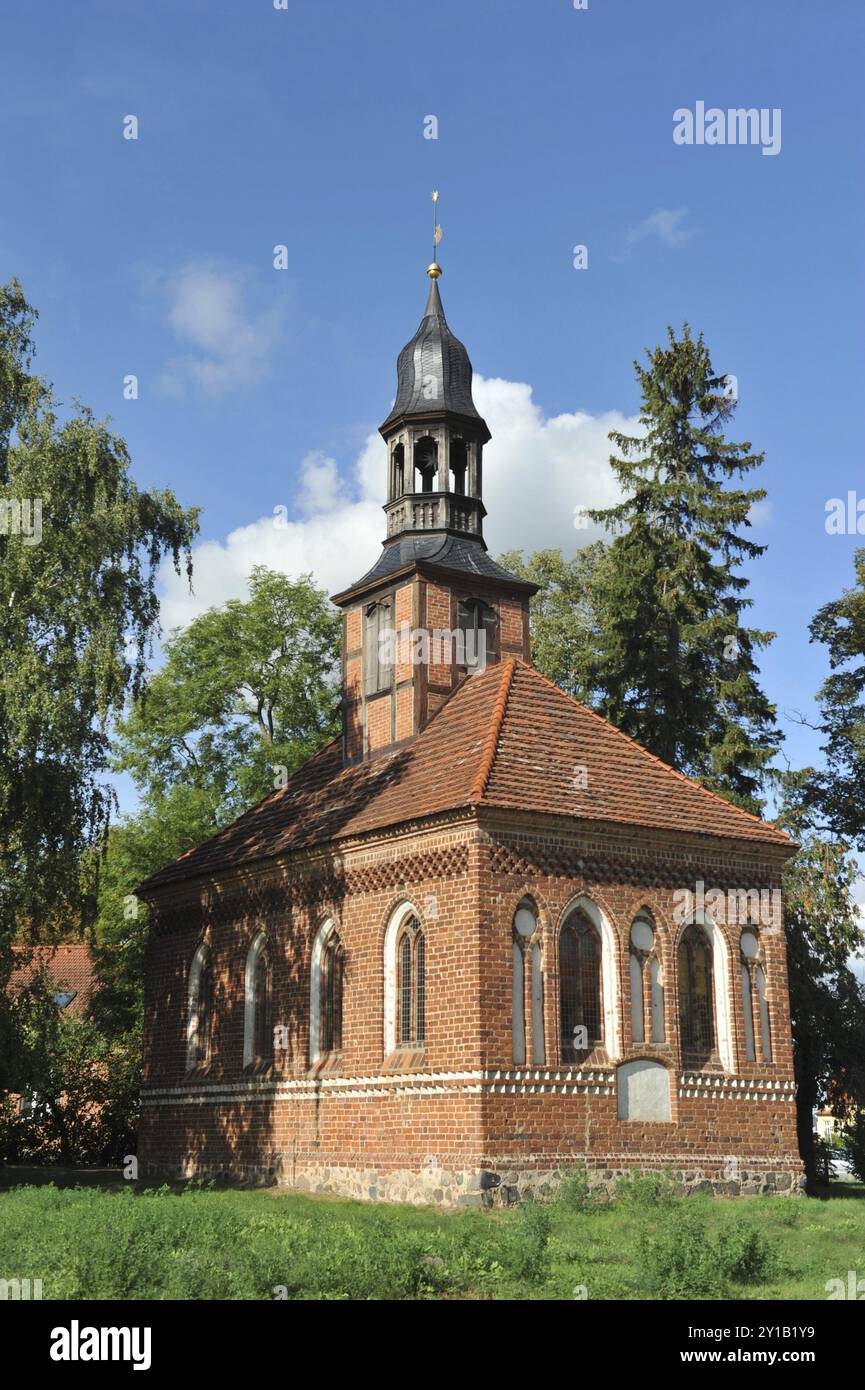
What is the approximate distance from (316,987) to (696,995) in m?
6.16

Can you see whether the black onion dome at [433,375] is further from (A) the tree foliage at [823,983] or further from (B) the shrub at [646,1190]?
(B) the shrub at [646,1190]

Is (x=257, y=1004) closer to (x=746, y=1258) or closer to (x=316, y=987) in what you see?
(x=316, y=987)

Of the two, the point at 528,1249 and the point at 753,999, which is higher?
the point at 753,999

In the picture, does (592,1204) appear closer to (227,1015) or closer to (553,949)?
(553,949)

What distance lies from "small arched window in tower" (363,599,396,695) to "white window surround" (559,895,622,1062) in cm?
668

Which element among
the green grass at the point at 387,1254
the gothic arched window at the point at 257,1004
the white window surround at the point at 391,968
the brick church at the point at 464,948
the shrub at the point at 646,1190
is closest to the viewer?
the green grass at the point at 387,1254

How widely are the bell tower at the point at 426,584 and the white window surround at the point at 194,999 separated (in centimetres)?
470

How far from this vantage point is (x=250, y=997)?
2420cm

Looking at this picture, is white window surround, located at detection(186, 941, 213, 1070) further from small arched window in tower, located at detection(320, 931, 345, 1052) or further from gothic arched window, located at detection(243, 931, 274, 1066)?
small arched window in tower, located at detection(320, 931, 345, 1052)

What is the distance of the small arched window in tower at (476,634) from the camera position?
25156 mm

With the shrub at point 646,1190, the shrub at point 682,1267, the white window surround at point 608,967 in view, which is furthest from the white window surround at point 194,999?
the shrub at point 682,1267

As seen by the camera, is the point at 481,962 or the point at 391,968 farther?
the point at 391,968

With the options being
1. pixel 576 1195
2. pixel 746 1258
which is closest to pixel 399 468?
pixel 576 1195
